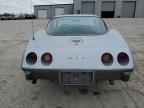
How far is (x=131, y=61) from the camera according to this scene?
2586 mm

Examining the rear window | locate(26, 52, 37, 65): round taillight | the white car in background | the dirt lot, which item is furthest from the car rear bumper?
the rear window

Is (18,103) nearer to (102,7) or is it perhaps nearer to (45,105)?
(45,105)

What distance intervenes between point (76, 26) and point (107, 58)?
1146mm

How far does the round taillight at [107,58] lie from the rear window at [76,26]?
2.16 feet

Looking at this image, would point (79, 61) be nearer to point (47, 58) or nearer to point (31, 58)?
point (47, 58)

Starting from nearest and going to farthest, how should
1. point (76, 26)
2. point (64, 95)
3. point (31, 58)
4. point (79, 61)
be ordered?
point (79, 61) < point (31, 58) < point (64, 95) < point (76, 26)

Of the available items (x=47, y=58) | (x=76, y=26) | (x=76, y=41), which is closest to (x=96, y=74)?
(x=76, y=41)

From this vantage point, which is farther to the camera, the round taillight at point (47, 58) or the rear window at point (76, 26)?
the rear window at point (76, 26)

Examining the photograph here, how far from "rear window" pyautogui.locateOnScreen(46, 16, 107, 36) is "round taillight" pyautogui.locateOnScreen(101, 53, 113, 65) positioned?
658mm

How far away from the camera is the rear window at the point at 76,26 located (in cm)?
319

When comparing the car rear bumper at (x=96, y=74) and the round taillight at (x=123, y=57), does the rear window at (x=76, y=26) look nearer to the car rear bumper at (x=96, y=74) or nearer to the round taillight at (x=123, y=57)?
the round taillight at (x=123, y=57)

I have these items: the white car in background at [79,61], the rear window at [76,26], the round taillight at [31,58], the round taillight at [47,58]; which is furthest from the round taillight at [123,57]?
the round taillight at [31,58]

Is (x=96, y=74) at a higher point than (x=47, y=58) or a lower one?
lower

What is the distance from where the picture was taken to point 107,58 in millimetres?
2549
